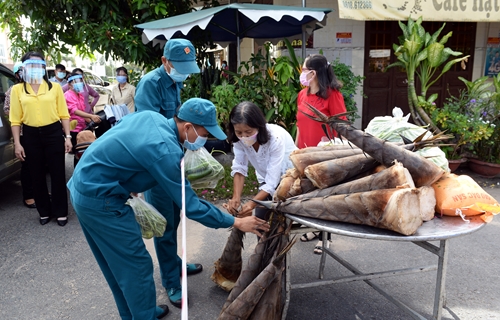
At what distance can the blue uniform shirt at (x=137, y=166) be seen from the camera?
2049 millimetres

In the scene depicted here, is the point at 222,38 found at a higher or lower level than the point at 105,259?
higher

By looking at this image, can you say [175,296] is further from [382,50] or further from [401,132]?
[382,50]

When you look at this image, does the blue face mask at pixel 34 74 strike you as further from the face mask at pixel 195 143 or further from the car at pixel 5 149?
the face mask at pixel 195 143

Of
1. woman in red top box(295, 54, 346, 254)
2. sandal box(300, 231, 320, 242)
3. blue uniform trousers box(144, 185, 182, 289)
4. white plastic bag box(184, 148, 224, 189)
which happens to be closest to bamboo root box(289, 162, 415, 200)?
white plastic bag box(184, 148, 224, 189)

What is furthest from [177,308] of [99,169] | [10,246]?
[10,246]

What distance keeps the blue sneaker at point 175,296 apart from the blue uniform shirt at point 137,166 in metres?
1.08

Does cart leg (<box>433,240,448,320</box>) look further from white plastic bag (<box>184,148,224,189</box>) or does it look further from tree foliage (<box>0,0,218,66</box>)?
tree foliage (<box>0,0,218,66</box>)

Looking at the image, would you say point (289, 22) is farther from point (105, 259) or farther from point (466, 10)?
point (105, 259)

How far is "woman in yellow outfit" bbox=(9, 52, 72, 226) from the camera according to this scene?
13.9ft

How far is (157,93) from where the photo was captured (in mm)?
3389

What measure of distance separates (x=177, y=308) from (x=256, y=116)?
155 cm

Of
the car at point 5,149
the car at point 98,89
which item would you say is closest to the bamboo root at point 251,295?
the car at point 5,149

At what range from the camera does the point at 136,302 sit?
7.57ft

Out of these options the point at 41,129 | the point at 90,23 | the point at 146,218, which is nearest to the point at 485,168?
the point at 146,218
